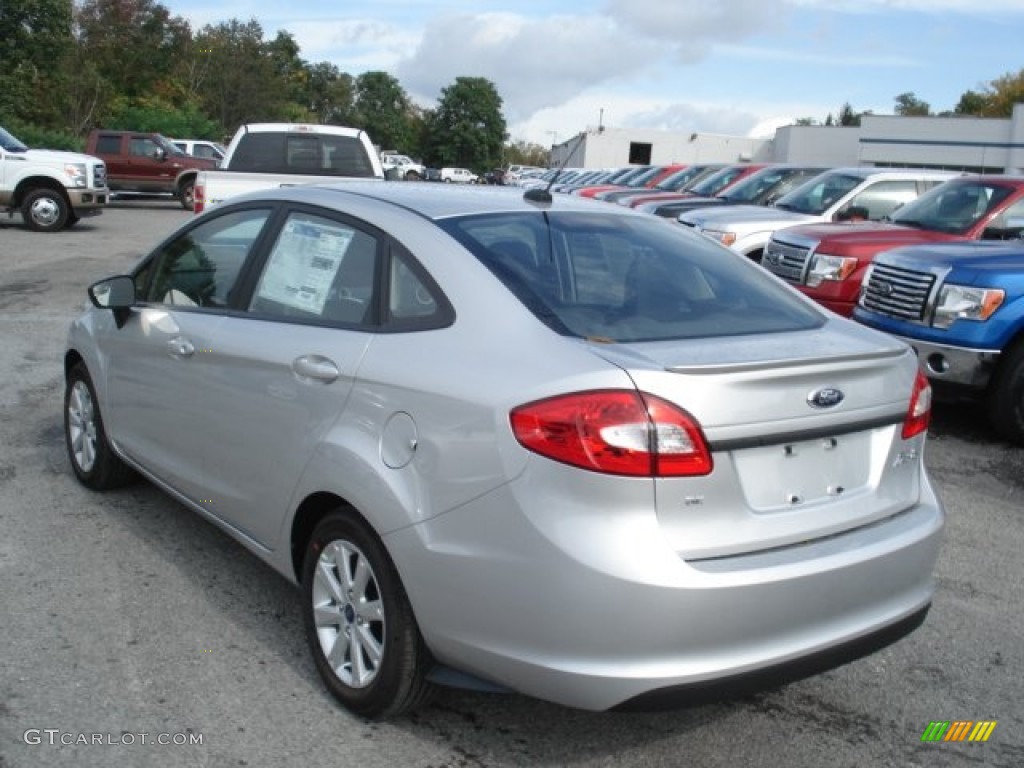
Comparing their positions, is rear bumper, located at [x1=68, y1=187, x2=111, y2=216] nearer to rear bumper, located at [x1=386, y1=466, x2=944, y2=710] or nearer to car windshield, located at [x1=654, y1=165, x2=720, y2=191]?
car windshield, located at [x1=654, y1=165, x2=720, y2=191]

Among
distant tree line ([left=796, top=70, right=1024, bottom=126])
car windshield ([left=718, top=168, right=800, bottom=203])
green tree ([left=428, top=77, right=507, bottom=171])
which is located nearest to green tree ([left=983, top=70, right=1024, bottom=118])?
distant tree line ([left=796, top=70, right=1024, bottom=126])

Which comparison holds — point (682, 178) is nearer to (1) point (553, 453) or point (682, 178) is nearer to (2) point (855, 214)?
(2) point (855, 214)

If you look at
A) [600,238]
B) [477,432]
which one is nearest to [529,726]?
[477,432]

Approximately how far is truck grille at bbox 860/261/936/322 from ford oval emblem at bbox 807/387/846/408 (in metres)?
4.74

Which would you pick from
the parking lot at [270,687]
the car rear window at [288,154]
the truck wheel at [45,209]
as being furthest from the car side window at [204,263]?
the truck wheel at [45,209]

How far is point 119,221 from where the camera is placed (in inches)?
977

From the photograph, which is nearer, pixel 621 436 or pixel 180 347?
pixel 621 436

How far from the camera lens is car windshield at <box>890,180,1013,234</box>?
9.29 metres

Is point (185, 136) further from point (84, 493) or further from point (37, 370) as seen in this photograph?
point (84, 493)

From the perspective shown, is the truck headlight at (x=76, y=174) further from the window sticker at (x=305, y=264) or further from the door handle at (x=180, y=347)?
the window sticker at (x=305, y=264)

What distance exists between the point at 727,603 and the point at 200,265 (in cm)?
295

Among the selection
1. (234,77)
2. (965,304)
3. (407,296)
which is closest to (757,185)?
(965,304)

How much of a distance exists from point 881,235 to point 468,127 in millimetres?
123613

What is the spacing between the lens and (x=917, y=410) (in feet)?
11.4
